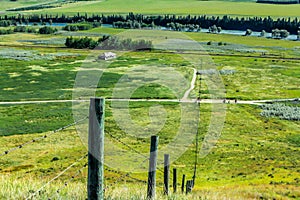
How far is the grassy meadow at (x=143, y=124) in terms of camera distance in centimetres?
2678

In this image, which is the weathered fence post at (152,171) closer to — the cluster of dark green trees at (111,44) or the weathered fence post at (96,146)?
the weathered fence post at (96,146)

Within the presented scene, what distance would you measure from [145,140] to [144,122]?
24.4 feet

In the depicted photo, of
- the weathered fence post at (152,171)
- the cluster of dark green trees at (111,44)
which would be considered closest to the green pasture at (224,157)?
the weathered fence post at (152,171)

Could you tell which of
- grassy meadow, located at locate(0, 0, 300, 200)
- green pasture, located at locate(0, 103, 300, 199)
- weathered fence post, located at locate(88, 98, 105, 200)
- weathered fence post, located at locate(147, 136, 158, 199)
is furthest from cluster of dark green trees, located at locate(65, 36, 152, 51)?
weathered fence post, located at locate(88, 98, 105, 200)

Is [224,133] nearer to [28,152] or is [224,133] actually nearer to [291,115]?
[291,115]

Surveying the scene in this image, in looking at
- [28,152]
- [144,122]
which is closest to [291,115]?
[144,122]

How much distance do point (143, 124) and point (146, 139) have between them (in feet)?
19.7

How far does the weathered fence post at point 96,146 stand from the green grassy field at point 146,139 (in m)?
1.68

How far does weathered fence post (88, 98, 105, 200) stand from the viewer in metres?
7.88

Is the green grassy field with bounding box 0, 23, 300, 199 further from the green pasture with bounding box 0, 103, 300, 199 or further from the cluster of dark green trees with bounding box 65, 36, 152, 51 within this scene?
the cluster of dark green trees with bounding box 65, 36, 152, 51

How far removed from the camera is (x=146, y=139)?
4847 centimetres

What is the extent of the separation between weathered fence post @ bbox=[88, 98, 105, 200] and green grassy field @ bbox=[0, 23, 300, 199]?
5.52 ft

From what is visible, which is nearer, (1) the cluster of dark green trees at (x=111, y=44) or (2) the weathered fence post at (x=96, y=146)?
(2) the weathered fence post at (x=96, y=146)

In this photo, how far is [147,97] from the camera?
6906 cm
